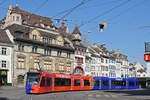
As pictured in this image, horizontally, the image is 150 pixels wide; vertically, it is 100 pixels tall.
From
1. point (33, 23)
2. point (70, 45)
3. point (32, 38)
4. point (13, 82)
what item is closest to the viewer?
point (13, 82)

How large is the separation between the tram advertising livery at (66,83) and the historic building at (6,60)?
14191 millimetres

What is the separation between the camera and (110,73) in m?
82.3

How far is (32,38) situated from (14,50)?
5640 millimetres

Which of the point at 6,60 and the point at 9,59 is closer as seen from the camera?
the point at 6,60

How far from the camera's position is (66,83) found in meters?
36.1

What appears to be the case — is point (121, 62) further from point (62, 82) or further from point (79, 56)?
point (62, 82)

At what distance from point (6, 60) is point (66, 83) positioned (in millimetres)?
15502

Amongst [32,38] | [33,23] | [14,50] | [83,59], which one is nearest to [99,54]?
[83,59]

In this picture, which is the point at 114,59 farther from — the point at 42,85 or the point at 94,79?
the point at 42,85

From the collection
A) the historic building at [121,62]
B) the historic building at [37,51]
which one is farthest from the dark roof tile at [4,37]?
the historic building at [121,62]

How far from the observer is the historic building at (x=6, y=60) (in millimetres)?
45559

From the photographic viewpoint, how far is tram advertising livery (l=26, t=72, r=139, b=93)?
27.6 meters

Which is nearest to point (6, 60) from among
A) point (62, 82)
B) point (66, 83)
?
point (66, 83)

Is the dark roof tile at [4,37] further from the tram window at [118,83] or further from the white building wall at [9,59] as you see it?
the tram window at [118,83]
